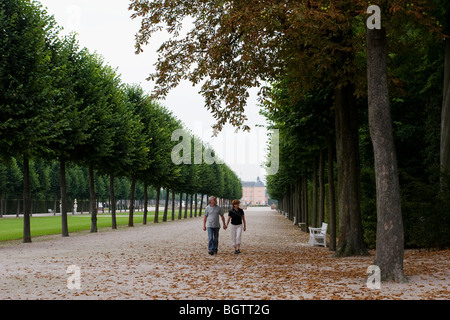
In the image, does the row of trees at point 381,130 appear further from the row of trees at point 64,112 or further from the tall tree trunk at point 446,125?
the row of trees at point 64,112

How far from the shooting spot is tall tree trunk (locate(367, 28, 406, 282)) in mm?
9742

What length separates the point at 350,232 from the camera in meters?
14.9

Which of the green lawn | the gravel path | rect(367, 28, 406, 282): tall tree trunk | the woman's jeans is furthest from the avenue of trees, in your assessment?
the green lawn

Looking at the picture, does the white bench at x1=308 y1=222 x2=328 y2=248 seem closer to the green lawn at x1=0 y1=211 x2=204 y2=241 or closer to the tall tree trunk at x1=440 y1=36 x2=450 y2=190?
the tall tree trunk at x1=440 y1=36 x2=450 y2=190

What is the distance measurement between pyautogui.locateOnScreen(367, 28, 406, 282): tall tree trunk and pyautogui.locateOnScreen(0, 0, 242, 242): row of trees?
7.57 m

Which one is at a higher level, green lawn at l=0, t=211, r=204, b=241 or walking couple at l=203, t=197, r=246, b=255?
walking couple at l=203, t=197, r=246, b=255

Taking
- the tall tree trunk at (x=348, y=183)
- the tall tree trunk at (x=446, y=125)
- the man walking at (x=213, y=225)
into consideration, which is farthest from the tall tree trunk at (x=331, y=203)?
the man walking at (x=213, y=225)

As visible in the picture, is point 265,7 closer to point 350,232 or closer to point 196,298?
point 196,298

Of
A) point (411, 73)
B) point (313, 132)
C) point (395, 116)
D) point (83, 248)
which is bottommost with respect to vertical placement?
point (83, 248)

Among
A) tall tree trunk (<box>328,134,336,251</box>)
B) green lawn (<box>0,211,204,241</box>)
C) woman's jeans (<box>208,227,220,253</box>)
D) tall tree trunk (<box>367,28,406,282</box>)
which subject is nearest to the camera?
tall tree trunk (<box>367,28,406,282</box>)

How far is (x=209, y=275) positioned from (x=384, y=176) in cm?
453
